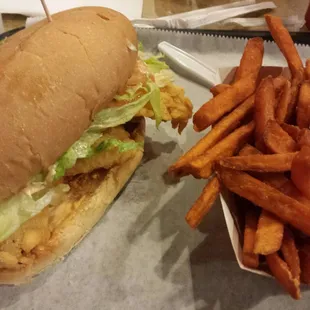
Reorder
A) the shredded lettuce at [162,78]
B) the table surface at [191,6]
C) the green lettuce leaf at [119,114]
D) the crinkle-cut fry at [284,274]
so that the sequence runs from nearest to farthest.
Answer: the crinkle-cut fry at [284,274], the green lettuce leaf at [119,114], the shredded lettuce at [162,78], the table surface at [191,6]

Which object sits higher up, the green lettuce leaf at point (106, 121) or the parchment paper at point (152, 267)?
the green lettuce leaf at point (106, 121)

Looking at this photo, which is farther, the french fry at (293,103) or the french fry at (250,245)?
the french fry at (293,103)

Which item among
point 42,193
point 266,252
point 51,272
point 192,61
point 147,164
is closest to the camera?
point 266,252

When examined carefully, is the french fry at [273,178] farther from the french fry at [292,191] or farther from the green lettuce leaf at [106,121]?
the green lettuce leaf at [106,121]

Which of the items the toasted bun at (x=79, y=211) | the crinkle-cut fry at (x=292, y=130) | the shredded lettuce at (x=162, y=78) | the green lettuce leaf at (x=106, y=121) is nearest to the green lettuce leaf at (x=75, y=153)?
the green lettuce leaf at (x=106, y=121)

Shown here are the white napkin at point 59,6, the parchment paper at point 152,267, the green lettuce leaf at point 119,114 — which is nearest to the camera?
the parchment paper at point 152,267

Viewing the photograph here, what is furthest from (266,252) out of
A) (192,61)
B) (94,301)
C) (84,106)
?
(192,61)

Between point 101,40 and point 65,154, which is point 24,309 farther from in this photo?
point 101,40
